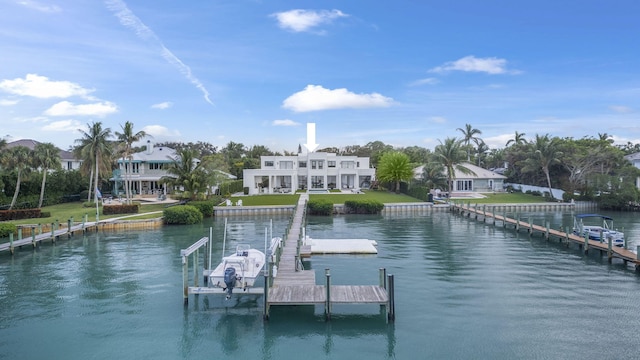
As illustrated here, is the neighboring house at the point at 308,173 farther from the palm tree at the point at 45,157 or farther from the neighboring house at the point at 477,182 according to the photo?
the palm tree at the point at 45,157

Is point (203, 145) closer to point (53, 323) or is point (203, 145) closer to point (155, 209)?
point (155, 209)

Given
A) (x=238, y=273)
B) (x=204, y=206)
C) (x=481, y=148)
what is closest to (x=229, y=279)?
(x=238, y=273)

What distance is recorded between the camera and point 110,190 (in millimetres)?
62938

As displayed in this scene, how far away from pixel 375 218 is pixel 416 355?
33133 millimetres

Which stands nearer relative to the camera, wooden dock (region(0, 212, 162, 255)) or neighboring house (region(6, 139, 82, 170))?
wooden dock (region(0, 212, 162, 255))

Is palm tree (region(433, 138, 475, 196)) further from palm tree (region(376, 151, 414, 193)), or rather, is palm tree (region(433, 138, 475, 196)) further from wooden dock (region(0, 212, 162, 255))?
wooden dock (region(0, 212, 162, 255))

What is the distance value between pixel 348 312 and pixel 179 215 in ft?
90.9

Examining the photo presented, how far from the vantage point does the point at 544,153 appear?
196 feet

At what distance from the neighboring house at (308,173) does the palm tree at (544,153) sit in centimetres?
2438

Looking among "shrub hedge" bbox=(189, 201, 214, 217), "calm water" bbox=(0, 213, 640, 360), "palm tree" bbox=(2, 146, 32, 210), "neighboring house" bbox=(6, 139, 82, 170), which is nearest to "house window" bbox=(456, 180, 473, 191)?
"shrub hedge" bbox=(189, 201, 214, 217)

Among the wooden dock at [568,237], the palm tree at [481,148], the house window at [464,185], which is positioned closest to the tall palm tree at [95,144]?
the wooden dock at [568,237]

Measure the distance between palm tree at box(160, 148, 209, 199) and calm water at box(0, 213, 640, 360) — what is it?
61.3 feet

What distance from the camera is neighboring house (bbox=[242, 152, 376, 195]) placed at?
2581 inches

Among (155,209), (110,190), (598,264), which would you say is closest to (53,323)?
(598,264)
